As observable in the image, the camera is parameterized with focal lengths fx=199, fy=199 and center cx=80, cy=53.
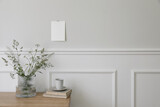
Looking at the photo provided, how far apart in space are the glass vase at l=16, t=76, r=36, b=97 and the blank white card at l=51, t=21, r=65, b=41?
411 mm

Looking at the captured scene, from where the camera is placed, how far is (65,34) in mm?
1767

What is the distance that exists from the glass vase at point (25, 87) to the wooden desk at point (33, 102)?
48mm

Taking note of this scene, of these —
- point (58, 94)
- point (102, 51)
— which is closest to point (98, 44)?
point (102, 51)

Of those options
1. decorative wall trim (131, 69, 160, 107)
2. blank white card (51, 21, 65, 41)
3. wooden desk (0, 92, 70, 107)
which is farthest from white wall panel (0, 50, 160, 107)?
wooden desk (0, 92, 70, 107)

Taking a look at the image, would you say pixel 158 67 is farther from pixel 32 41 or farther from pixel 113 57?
pixel 32 41

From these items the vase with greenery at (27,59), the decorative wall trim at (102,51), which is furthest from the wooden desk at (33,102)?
the decorative wall trim at (102,51)

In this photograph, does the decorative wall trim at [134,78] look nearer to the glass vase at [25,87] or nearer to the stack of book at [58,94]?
the stack of book at [58,94]

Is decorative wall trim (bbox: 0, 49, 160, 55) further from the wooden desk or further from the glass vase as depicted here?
the wooden desk

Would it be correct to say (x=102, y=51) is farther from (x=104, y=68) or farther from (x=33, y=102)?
(x=33, y=102)

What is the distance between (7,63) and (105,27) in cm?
93

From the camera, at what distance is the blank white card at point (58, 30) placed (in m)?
1.76

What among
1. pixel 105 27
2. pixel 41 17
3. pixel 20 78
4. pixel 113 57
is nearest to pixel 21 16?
pixel 41 17

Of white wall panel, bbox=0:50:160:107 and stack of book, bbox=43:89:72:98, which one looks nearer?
stack of book, bbox=43:89:72:98

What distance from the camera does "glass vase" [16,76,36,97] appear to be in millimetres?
1572
